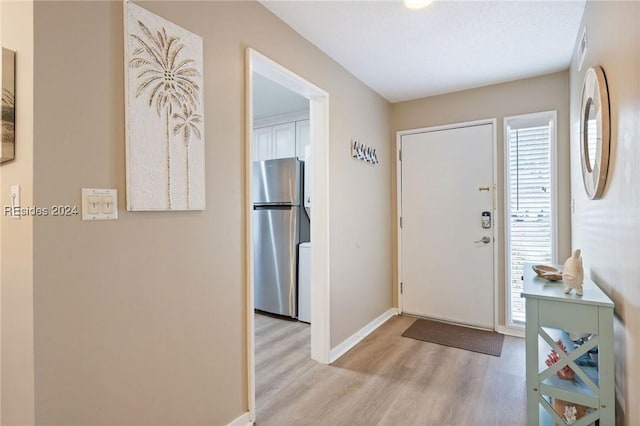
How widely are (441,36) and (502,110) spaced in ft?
4.18

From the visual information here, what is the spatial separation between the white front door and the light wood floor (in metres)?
0.63

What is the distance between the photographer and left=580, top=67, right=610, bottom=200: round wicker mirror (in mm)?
1491

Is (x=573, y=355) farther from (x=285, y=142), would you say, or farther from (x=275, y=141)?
(x=275, y=141)

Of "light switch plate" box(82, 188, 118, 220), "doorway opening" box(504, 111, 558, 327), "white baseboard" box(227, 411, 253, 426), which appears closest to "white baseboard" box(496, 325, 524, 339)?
"doorway opening" box(504, 111, 558, 327)

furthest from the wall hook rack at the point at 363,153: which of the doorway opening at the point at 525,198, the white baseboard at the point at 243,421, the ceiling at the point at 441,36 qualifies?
the white baseboard at the point at 243,421

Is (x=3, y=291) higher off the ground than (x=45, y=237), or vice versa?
(x=45, y=237)

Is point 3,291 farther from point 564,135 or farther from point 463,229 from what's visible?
point 564,135

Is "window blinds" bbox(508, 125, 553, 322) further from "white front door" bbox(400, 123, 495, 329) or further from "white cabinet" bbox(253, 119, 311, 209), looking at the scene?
"white cabinet" bbox(253, 119, 311, 209)

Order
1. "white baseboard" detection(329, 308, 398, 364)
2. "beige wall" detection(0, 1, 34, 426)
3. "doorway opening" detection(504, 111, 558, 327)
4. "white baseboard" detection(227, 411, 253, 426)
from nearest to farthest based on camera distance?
"beige wall" detection(0, 1, 34, 426), "white baseboard" detection(227, 411, 253, 426), "white baseboard" detection(329, 308, 398, 364), "doorway opening" detection(504, 111, 558, 327)

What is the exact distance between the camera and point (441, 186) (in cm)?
351

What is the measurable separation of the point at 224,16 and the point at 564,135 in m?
2.93

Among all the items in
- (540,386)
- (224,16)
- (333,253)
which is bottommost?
(540,386)

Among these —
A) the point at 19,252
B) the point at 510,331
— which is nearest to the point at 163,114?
the point at 19,252

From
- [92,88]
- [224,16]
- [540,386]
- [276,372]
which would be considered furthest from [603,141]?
[276,372]
